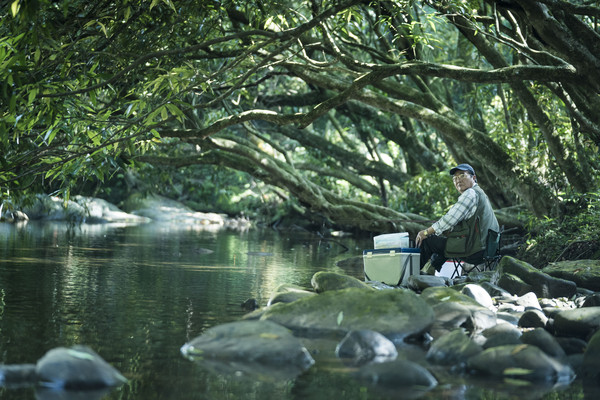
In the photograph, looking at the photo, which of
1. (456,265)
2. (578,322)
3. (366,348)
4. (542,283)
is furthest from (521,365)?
(456,265)

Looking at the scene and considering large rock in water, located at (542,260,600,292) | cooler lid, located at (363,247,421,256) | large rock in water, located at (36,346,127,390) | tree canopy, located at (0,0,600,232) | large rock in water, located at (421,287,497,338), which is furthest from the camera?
cooler lid, located at (363,247,421,256)

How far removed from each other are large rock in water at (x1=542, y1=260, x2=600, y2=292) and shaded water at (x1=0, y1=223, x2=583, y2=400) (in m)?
2.27

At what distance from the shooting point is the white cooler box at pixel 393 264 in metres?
7.14

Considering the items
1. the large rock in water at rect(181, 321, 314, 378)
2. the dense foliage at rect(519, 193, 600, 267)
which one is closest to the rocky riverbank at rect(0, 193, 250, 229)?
the dense foliage at rect(519, 193, 600, 267)

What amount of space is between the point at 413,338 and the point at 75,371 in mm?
2117

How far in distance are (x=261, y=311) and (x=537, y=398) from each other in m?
2.23

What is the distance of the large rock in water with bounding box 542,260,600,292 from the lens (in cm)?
A: 694

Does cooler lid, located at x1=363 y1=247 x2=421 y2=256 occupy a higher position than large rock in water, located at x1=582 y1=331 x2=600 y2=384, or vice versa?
cooler lid, located at x1=363 y1=247 x2=421 y2=256

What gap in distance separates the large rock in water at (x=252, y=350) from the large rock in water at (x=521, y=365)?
862 mm

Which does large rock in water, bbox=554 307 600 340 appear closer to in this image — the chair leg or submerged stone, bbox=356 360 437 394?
submerged stone, bbox=356 360 437 394

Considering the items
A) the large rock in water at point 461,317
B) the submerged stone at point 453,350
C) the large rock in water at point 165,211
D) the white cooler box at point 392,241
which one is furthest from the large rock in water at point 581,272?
the large rock in water at point 165,211

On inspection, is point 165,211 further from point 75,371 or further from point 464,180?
point 75,371

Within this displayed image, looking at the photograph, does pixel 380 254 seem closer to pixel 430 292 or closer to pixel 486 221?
pixel 486 221

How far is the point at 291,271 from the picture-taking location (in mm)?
9203
